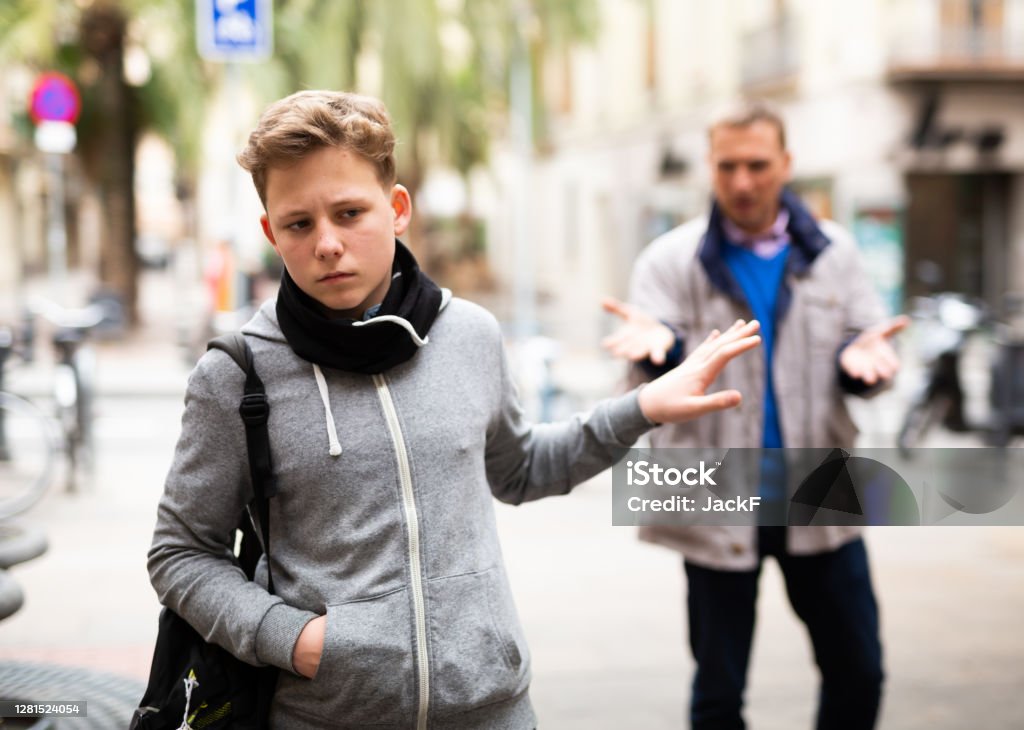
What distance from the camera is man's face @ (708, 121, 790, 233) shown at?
3.07 m

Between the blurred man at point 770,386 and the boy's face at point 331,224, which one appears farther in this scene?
the blurred man at point 770,386

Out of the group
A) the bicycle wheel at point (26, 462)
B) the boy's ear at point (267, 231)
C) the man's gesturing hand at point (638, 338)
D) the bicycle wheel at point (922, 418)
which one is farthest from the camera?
the bicycle wheel at point (922, 418)

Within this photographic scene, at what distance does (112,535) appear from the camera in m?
7.00

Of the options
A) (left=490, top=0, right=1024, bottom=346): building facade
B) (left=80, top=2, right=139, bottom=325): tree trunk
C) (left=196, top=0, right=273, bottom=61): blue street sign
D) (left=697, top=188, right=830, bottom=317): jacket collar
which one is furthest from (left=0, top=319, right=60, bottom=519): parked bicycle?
(left=80, top=2, right=139, bottom=325): tree trunk

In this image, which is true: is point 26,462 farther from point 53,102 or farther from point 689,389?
point 53,102

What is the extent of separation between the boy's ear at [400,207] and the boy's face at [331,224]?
0.33 ft

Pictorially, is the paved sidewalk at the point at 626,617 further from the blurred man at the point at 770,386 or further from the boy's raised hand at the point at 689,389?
the boy's raised hand at the point at 689,389

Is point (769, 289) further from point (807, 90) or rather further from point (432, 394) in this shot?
point (807, 90)

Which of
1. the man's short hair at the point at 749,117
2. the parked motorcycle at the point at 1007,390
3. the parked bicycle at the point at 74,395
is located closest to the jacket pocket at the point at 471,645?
the man's short hair at the point at 749,117

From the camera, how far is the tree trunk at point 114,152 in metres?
18.1

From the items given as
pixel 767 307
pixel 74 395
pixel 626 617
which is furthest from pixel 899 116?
pixel 767 307

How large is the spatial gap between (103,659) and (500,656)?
327cm

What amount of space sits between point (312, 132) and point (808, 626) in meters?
1.92

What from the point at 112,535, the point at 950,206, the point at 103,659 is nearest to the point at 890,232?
the point at 950,206
